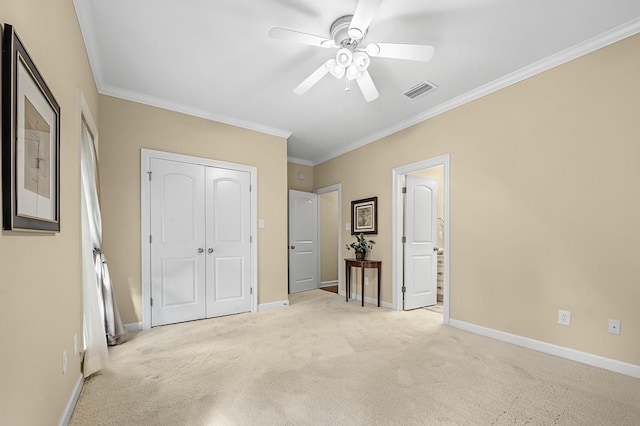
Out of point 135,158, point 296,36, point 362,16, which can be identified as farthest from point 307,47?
point 135,158

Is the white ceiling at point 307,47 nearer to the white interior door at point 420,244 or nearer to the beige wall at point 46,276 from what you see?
the beige wall at point 46,276

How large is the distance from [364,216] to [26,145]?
13.5ft

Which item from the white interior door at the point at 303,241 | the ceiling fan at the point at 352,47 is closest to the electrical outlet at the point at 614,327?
the ceiling fan at the point at 352,47

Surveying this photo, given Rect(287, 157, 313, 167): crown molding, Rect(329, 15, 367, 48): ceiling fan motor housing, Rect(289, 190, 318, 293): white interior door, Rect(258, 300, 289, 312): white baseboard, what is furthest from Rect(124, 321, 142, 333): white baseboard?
Rect(287, 157, 313, 167): crown molding

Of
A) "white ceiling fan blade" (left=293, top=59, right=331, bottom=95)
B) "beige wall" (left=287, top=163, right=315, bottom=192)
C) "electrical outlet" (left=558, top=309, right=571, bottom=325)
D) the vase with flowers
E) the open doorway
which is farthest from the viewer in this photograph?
the open doorway

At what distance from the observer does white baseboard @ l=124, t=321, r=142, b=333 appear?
10.7ft

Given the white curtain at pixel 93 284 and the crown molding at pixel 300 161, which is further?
the crown molding at pixel 300 161

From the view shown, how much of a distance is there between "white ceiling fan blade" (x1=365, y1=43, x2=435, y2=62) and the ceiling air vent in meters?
1.07

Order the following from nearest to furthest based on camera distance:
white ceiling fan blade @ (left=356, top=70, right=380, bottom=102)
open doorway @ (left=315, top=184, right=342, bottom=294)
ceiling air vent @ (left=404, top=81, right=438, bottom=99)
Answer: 1. white ceiling fan blade @ (left=356, top=70, right=380, bottom=102)
2. ceiling air vent @ (left=404, top=81, right=438, bottom=99)
3. open doorway @ (left=315, top=184, right=342, bottom=294)

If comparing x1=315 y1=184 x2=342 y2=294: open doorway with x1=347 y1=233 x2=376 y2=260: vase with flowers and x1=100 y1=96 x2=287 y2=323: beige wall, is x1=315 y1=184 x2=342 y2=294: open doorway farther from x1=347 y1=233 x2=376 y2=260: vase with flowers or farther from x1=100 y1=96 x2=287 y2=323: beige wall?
x1=100 y1=96 x2=287 y2=323: beige wall

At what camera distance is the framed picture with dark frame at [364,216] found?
15.1 ft

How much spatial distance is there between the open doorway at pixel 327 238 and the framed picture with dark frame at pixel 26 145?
183 inches

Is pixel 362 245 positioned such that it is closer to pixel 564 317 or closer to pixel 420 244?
pixel 420 244

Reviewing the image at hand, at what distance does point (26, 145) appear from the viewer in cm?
116
